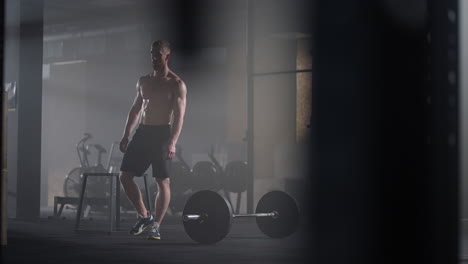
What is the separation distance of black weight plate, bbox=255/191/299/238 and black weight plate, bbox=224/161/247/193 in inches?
114

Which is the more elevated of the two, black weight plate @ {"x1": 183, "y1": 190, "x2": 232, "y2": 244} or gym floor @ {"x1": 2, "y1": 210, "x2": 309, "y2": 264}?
black weight plate @ {"x1": 183, "y1": 190, "x2": 232, "y2": 244}

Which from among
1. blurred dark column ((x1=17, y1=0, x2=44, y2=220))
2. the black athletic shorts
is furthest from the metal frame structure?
the black athletic shorts

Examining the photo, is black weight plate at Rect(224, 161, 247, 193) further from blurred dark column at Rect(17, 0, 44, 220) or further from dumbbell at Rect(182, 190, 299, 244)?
dumbbell at Rect(182, 190, 299, 244)

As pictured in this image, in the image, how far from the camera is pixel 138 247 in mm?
5492

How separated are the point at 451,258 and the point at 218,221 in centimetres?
434

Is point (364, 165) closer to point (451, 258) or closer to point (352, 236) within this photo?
point (352, 236)

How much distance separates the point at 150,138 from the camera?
6270mm

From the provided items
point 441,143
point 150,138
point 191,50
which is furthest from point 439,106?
point 191,50

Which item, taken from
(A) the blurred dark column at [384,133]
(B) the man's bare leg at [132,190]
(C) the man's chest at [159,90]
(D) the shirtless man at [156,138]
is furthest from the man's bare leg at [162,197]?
(A) the blurred dark column at [384,133]

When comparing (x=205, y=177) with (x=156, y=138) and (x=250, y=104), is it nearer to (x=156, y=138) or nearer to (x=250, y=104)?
(x=250, y=104)

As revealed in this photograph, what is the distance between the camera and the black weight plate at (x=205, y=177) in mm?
9461

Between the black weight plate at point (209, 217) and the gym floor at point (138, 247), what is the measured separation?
84 mm

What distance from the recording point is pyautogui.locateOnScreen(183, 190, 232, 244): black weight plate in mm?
5680

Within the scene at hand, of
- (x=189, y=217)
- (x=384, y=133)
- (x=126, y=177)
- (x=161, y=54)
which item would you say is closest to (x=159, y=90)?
(x=161, y=54)
